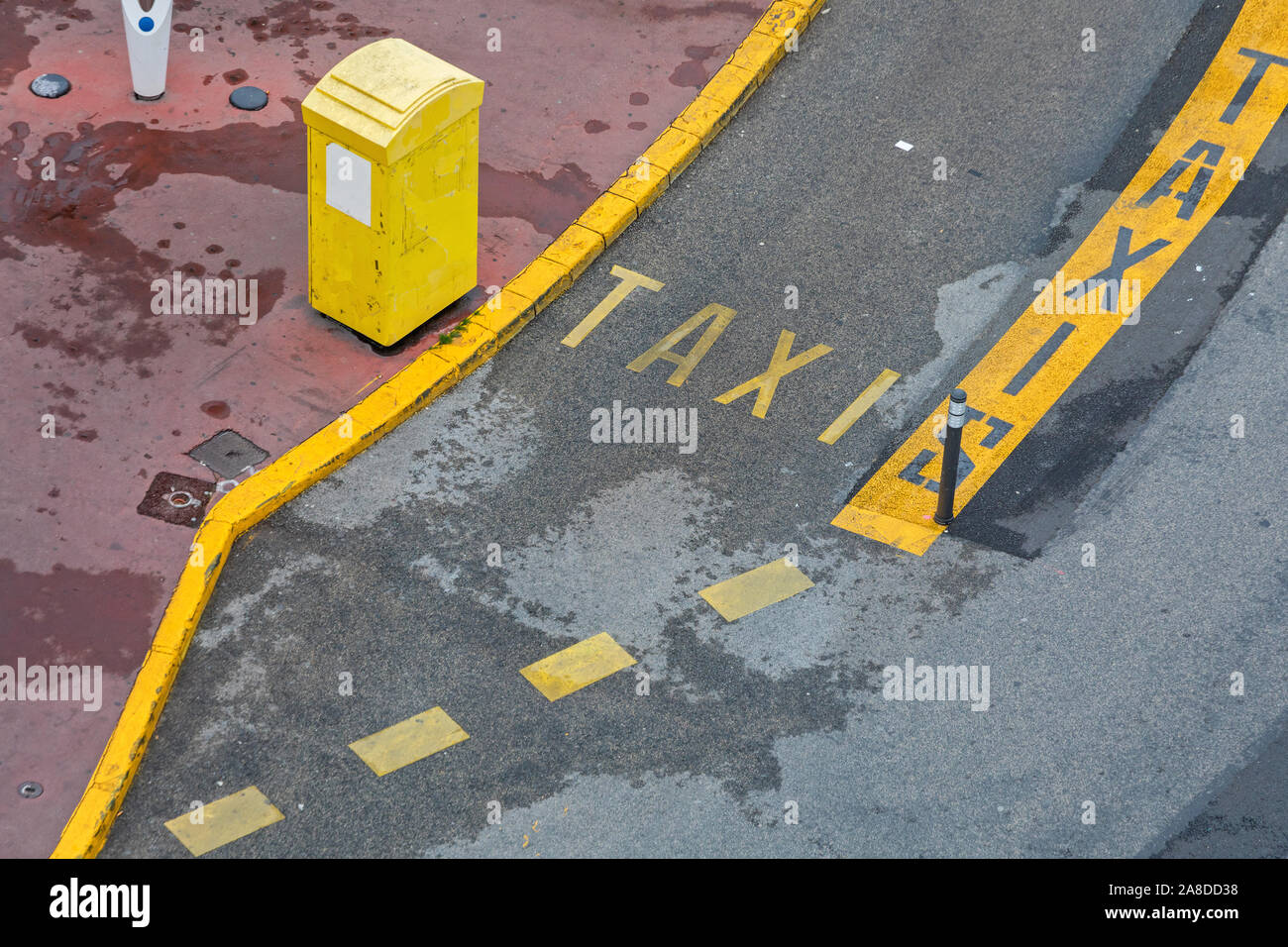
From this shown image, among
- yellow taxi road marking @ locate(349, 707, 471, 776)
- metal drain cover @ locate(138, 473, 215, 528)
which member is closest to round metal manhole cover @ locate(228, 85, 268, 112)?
metal drain cover @ locate(138, 473, 215, 528)

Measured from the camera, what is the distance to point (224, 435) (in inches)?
348

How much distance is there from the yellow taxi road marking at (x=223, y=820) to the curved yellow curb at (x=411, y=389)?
0.33 metres

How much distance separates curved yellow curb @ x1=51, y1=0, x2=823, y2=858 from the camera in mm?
7396

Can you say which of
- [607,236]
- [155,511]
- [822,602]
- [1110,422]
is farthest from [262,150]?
[1110,422]

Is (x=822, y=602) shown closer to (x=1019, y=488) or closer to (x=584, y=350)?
(x=1019, y=488)

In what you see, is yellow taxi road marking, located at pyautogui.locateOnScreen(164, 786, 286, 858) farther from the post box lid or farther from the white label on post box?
the post box lid

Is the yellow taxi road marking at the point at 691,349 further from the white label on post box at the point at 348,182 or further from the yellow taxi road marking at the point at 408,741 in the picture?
the yellow taxi road marking at the point at 408,741

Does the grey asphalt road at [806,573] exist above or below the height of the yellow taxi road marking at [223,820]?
above

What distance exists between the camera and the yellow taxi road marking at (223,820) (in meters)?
7.17

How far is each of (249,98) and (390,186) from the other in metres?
2.72

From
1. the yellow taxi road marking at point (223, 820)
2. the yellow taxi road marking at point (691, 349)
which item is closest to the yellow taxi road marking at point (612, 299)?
the yellow taxi road marking at point (691, 349)

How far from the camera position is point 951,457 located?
8.47 m

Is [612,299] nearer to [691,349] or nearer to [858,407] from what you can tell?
[691,349]

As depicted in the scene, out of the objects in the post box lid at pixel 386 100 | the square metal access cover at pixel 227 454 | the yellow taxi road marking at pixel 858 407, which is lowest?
the square metal access cover at pixel 227 454
